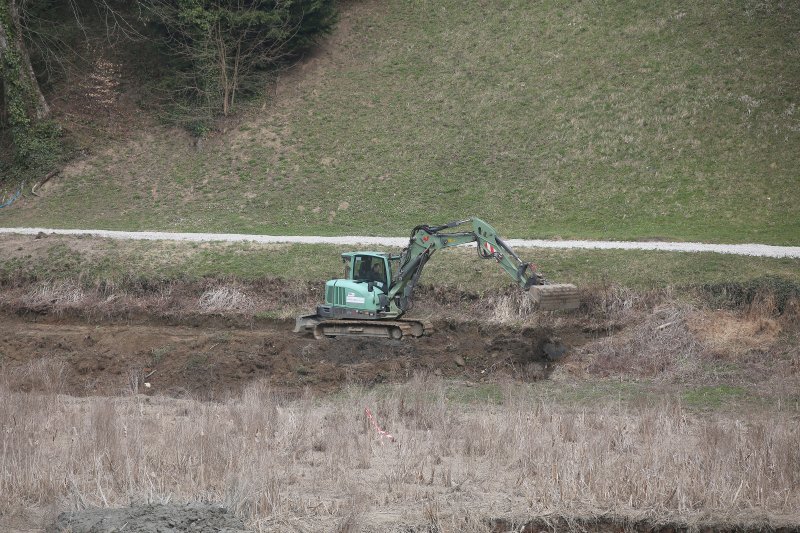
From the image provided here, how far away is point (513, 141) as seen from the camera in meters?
37.8

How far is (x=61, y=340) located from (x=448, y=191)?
54.1 feet

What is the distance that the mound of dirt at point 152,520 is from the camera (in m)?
10.7

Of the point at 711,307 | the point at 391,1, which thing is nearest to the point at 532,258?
the point at 711,307

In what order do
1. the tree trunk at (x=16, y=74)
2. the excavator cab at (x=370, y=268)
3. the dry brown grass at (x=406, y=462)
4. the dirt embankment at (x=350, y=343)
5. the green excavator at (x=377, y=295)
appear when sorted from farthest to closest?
the tree trunk at (x=16, y=74)
the excavator cab at (x=370, y=268)
the green excavator at (x=377, y=295)
the dirt embankment at (x=350, y=343)
the dry brown grass at (x=406, y=462)

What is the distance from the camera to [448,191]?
35531 mm

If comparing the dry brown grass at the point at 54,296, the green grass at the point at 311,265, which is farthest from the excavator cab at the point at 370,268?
the dry brown grass at the point at 54,296

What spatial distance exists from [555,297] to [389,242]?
11.2 m

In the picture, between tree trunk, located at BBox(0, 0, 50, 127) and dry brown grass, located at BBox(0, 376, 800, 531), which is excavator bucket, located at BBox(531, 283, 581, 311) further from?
tree trunk, located at BBox(0, 0, 50, 127)

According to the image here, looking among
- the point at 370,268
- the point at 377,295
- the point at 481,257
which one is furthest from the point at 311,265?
the point at 481,257

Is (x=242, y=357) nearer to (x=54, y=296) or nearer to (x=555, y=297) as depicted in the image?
(x=555, y=297)

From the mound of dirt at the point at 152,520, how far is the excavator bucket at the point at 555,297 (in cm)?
990

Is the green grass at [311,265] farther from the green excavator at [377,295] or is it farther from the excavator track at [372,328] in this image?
the green excavator at [377,295]

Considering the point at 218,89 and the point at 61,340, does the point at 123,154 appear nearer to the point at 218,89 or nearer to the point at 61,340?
the point at 218,89

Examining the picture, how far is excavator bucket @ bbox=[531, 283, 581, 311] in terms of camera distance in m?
19.4
